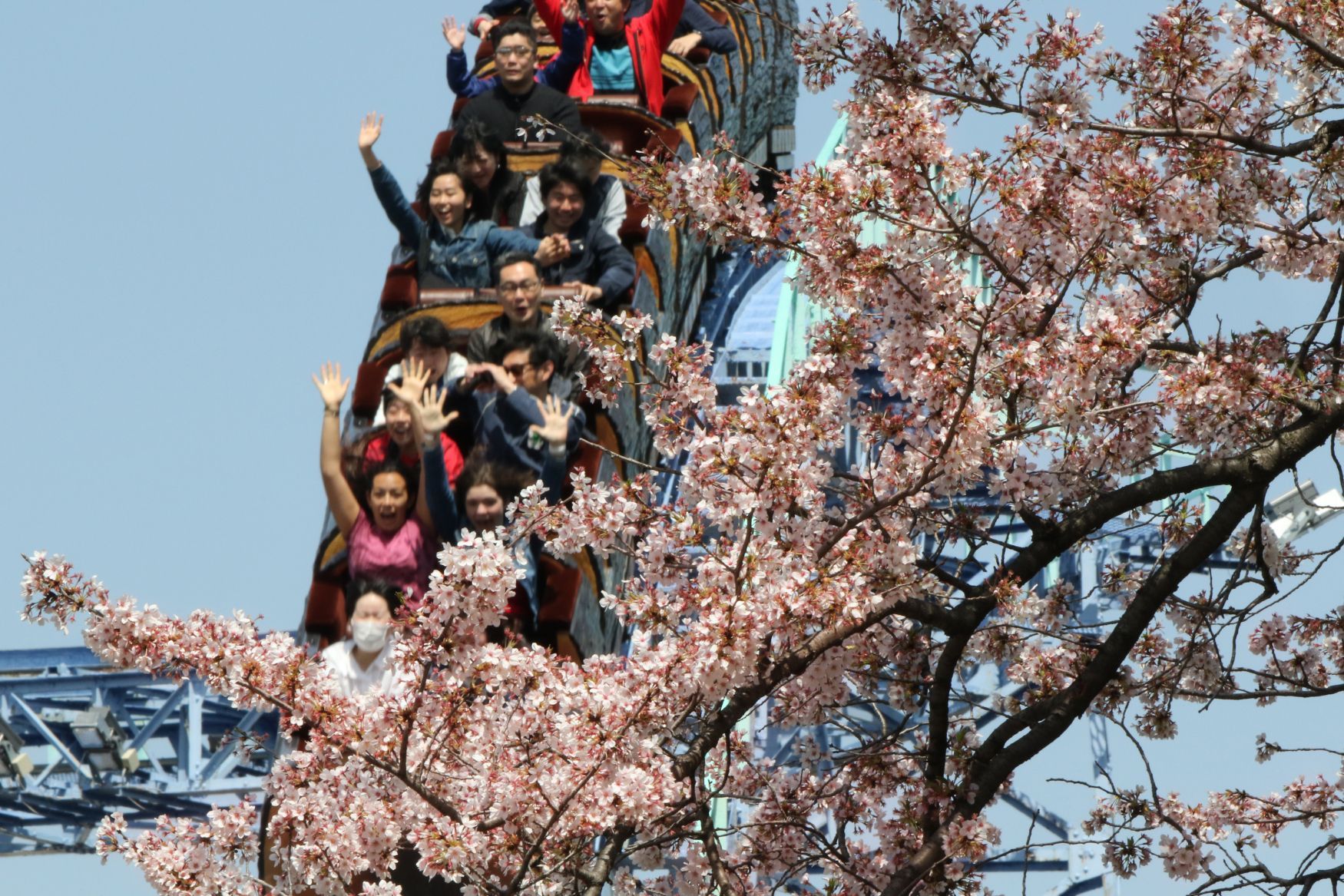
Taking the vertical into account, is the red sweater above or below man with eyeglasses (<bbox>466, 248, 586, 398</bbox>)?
below

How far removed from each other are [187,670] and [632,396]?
264 inches

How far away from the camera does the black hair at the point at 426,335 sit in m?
11.1

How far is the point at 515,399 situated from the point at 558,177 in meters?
1.97

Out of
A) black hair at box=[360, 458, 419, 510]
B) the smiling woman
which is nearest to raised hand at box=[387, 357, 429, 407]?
the smiling woman

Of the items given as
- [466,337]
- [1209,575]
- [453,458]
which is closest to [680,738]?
[1209,575]

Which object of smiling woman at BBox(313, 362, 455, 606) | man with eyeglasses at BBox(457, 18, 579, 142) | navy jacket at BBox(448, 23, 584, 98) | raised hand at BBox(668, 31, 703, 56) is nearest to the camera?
smiling woman at BBox(313, 362, 455, 606)

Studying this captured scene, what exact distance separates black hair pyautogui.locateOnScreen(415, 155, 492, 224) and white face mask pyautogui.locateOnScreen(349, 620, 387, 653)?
3.43 meters

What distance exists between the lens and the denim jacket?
12125 millimetres

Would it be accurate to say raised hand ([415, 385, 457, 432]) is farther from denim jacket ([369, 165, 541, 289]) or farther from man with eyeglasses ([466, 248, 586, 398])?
denim jacket ([369, 165, 541, 289])

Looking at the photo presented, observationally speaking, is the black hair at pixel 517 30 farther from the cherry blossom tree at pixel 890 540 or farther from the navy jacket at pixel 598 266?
the cherry blossom tree at pixel 890 540

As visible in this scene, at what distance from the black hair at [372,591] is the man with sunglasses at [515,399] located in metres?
0.84

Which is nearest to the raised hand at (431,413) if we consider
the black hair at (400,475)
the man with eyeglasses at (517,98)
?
the black hair at (400,475)

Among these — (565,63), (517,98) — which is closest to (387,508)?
(517,98)

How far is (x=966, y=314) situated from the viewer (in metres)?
5.55
